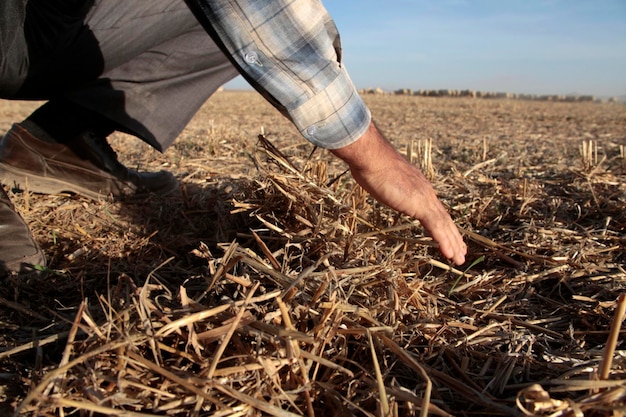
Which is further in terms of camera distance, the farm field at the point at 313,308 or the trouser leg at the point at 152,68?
the trouser leg at the point at 152,68

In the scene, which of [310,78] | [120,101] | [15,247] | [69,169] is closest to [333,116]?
[310,78]

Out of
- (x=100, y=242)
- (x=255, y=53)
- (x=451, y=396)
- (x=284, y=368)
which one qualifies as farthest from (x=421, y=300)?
(x=100, y=242)

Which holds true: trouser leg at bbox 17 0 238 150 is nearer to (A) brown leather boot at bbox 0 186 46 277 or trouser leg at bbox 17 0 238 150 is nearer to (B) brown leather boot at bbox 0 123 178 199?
(B) brown leather boot at bbox 0 123 178 199

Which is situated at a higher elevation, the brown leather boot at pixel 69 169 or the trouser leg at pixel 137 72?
the trouser leg at pixel 137 72

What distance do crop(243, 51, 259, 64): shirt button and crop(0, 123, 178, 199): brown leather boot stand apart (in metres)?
1.33

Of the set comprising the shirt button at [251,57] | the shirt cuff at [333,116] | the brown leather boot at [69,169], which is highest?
the shirt button at [251,57]

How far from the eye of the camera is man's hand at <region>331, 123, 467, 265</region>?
1.33 meters

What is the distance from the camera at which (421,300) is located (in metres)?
1.31

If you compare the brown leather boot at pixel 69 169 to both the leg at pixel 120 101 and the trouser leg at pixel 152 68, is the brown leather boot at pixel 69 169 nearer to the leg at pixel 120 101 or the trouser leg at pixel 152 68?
the leg at pixel 120 101

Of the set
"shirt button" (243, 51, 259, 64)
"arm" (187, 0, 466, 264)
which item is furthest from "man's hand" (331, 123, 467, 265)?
"shirt button" (243, 51, 259, 64)

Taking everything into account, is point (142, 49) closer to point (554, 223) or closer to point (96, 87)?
point (96, 87)

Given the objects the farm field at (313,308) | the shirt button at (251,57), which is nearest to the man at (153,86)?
the shirt button at (251,57)

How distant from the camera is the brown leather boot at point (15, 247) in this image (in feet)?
5.10

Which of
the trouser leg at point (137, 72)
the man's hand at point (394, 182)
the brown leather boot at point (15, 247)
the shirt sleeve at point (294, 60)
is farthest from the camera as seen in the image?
the trouser leg at point (137, 72)
